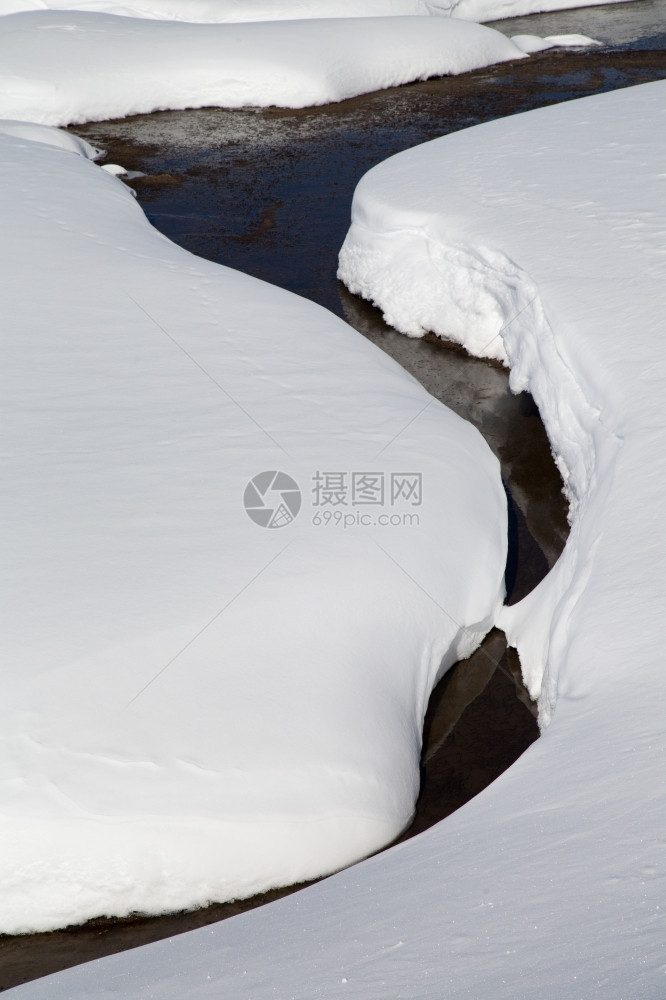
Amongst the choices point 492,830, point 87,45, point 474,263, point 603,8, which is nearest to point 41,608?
point 492,830

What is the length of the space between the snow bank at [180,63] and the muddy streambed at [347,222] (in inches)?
5.9

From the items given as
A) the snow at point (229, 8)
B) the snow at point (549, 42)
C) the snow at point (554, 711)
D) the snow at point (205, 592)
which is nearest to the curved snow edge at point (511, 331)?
the snow at point (554, 711)

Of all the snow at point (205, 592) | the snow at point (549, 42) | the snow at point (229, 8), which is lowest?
the snow at point (205, 592)

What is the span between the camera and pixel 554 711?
7.59 feet

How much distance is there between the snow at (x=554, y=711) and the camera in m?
1.51

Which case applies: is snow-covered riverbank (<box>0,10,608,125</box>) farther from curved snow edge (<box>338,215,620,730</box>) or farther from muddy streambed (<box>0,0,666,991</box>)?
curved snow edge (<box>338,215,620,730</box>)

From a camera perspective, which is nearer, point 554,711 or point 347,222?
point 554,711

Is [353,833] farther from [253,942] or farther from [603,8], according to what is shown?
[603,8]

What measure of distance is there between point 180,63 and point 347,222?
2.70m

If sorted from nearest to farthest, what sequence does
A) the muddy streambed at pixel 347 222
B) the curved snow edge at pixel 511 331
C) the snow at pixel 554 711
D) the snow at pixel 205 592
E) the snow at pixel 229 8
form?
the snow at pixel 554 711, the snow at pixel 205 592, the muddy streambed at pixel 347 222, the curved snow edge at pixel 511 331, the snow at pixel 229 8

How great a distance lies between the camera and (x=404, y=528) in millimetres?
2975

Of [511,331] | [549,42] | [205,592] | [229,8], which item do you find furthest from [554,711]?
[549,42]

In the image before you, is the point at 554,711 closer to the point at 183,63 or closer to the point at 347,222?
the point at 347,222

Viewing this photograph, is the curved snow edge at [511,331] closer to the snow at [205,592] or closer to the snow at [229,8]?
the snow at [205,592]
